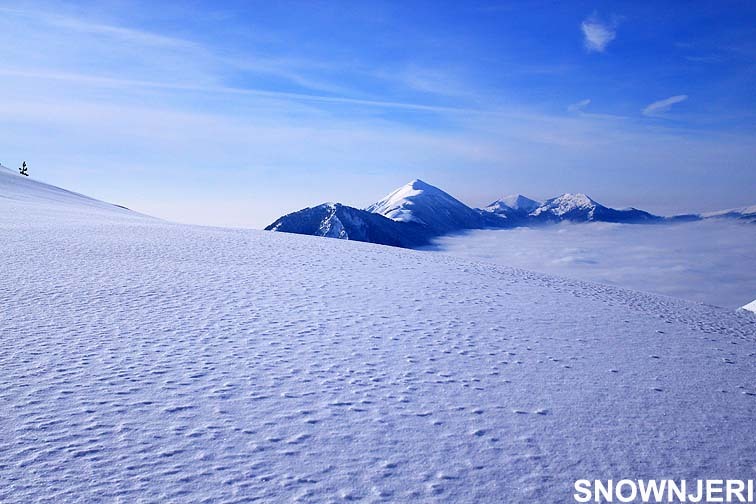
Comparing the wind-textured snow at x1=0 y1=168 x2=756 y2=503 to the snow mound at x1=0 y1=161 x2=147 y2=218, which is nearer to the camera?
the wind-textured snow at x1=0 y1=168 x2=756 y2=503

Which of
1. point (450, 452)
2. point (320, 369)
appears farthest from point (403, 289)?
point (450, 452)

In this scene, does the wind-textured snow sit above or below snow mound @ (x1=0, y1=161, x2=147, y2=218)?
below

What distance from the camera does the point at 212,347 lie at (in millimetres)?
8781

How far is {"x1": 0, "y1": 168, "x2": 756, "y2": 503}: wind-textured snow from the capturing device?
5035 millimetres

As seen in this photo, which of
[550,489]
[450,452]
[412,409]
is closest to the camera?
[550,489]

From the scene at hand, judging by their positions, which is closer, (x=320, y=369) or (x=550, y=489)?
(x=550, y=489)

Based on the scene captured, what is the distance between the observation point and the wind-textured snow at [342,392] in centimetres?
504

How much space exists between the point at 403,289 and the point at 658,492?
408 inches

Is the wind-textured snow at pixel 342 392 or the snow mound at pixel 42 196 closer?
the wind-textured snow at pixel 342 392

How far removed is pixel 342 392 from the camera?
23.4ft

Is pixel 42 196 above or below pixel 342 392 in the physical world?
above

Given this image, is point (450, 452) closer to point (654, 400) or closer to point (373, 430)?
point (373, 430)

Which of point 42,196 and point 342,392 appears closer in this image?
point 342,392

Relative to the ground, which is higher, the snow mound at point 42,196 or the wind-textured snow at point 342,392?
the snow mound at point 42,196
